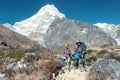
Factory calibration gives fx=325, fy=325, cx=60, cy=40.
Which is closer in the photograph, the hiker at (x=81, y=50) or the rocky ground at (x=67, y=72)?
the rocky ground at (x=67, y=72)

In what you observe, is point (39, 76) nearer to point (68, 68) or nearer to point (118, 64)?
point (68, 68)

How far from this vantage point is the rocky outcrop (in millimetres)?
18969

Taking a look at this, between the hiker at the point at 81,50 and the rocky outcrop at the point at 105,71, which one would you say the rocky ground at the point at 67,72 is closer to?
the rocky outcrop at the point at 105,71

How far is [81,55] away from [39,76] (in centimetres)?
323

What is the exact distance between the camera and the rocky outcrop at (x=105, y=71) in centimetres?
1897

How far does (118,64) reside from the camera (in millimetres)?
20047

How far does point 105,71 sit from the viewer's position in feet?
63.5

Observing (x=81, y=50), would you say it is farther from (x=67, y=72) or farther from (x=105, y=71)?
(x=105, y=71)

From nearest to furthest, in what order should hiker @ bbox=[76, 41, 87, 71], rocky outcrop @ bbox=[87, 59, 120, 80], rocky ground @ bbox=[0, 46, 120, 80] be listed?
rocky outcrop @ bbox=[87, 59, 120, 80] < rocky ground @ bbox=[0, 46, 120, 80] < hiker @ bbox=[76, 41, 87, 71]

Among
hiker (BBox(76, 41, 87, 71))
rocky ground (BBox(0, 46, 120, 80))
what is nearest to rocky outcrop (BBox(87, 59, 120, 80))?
rocky ground (BBox(0, 46, 120, 80))

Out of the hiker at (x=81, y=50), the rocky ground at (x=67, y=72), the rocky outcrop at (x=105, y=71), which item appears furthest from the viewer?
the hiker at (x=81, y=50)

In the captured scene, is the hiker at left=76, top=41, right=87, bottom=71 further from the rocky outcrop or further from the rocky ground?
the rocky outcrop

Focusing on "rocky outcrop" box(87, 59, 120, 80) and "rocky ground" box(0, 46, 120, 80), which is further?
"rocky ground" box(0, 46, 120, 80)

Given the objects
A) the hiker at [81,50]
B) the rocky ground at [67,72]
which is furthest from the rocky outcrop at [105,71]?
the hiker at [81,50]
